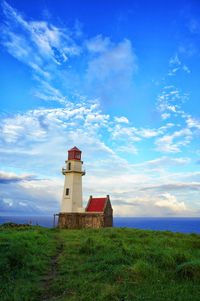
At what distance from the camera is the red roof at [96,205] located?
103 feet

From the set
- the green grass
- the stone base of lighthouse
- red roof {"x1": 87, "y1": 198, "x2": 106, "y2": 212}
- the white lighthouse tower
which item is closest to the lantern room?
the white lighthouse tower

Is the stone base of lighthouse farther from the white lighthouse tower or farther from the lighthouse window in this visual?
the lighthouse window

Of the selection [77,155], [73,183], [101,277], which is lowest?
[101,277]

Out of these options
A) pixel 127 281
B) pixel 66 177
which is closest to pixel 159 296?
Result: pixel 127 281

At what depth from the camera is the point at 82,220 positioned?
30797 millimetres

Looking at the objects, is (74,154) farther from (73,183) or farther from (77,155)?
(73,183)

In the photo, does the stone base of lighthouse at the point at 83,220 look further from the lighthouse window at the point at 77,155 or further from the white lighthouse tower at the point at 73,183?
the lighthouse window at the point at 77,155

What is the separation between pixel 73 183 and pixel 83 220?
18.1 feet

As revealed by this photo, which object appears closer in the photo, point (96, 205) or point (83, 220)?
point (83, 220)

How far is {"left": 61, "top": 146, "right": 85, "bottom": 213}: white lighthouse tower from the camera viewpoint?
32.4 m

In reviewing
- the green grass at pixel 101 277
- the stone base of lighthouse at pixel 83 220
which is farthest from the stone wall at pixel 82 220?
the green grass at pixel 101 277

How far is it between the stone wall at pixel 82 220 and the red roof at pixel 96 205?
1.30 metres

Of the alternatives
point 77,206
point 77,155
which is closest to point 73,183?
point 77,206

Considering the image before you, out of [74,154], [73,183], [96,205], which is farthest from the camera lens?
[74,154]
